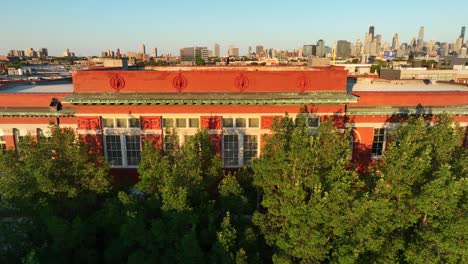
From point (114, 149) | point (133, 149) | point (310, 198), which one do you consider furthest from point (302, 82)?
point (114, 149)

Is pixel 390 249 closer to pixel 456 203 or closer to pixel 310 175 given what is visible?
pixel 456 203

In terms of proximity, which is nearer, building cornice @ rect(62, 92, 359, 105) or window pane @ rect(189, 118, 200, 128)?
building cornice @ rect(62, 92, 359, 105)

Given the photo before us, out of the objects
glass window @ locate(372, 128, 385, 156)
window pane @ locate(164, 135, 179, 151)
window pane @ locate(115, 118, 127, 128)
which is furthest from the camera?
glass window @ locate(372, 128, 385, 156)

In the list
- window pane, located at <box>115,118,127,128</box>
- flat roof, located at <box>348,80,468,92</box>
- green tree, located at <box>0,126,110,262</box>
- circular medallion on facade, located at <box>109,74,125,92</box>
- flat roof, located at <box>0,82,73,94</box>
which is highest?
circular medallion on facade, located at <box>109,74,125,92</box>

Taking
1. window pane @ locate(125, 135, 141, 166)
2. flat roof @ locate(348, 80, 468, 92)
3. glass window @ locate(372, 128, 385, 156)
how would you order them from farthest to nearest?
1. flat roof @ locate(348, 80, 468, 92)
2. glass window @ locate(372, 128, 385, 156)
3. window pane @ locate(125, 135, 141, 166)

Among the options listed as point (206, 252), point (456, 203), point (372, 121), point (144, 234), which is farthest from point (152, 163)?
point (372, 121)

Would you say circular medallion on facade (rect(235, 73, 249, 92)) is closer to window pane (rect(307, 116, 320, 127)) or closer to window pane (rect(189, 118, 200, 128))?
window pane (rect(189, 118, 200, 128))

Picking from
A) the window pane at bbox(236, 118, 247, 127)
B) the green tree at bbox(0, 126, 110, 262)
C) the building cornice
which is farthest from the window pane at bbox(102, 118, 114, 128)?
the window pane at bbox(236, 118, 247, 127)

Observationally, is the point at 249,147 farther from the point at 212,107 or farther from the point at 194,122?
the point at 194,122
